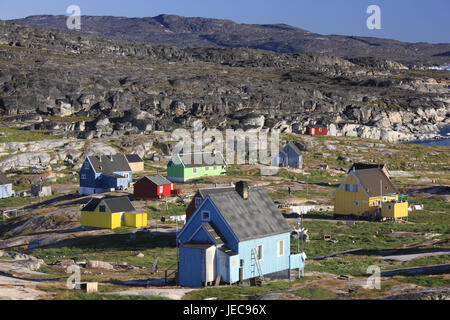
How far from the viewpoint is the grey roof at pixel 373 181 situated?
68.9 metres

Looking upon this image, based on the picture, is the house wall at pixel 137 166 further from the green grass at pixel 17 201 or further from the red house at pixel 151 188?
the red house at pixel 151 188

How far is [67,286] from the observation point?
35094 mm

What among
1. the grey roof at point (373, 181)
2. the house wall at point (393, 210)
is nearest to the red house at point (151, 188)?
the grey roof at point (373, 181)

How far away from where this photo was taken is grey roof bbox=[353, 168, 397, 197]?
68938 millimetres

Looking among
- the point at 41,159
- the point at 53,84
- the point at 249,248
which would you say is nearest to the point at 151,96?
the point at 53,84

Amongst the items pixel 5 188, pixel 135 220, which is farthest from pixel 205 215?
pixel 5 188

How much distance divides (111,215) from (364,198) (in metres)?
26.1

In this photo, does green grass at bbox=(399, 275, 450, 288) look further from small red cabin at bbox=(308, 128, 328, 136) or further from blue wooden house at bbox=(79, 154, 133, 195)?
small red cabin at bbox=(308, 128, 328, 136)

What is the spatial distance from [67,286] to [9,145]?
3687 inches

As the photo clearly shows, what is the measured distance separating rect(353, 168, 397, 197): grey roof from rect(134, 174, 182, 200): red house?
78.3 ft

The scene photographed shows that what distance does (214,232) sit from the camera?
3841 centimetres

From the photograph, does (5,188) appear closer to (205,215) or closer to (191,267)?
(205,215)

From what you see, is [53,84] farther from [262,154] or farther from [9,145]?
[262,154]

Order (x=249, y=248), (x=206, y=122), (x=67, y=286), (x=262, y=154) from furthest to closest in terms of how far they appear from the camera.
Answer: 1. (x=206, y=122)
2. (x=262, y=154)
3. (x=249, y=248)
4. (x=67, y=286)
